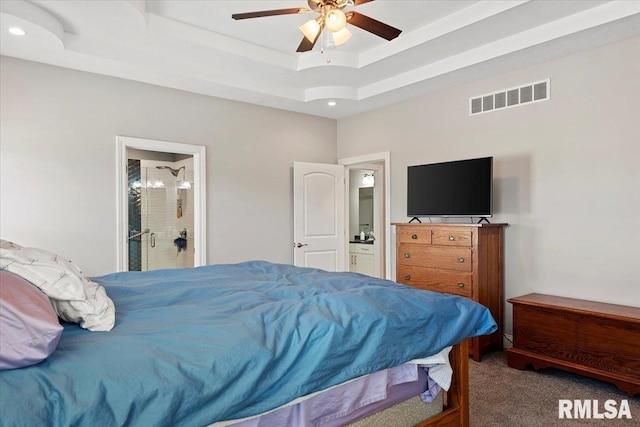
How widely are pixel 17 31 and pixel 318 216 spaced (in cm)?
352

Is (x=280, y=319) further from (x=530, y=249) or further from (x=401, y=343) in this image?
(x=530, y=249)

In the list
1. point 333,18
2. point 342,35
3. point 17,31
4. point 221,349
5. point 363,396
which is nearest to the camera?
point 221,349

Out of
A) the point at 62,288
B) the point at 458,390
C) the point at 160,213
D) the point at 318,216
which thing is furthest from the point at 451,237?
the point at 160,213

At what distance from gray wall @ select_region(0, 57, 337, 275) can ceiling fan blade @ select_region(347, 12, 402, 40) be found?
257cm

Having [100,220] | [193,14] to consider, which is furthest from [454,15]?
[100,220]

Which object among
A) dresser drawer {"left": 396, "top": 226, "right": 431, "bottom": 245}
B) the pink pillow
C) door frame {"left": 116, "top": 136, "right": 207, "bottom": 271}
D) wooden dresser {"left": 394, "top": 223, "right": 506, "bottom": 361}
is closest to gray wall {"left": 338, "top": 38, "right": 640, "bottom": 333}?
wooden dresser {"left": 394, "top": 223, "right": 506, "bottom": 361}

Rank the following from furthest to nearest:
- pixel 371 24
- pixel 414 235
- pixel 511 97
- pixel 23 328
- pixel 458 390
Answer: pixel 414 235
pixel 511 97
pixel 371 24
pixel 458 390
pixel 23 328

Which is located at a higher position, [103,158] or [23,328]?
[103,158]

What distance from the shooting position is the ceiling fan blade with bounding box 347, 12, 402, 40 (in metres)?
→ 2.47

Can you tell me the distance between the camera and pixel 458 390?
2.09 metres

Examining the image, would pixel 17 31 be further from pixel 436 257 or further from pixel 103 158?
pixel 436 257

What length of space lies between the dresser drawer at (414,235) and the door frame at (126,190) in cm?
216

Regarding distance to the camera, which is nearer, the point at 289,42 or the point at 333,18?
the point at 333,18

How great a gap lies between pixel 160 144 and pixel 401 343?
11.4ft
